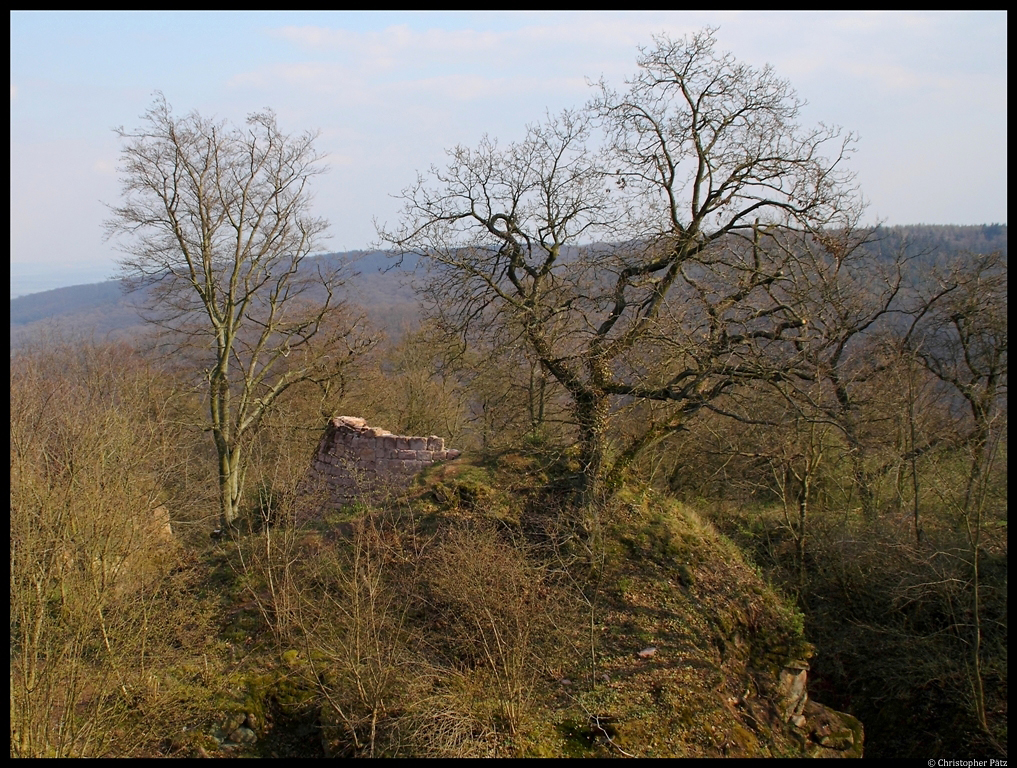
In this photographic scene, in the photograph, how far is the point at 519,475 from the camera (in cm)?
1123

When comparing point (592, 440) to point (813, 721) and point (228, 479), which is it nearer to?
point (813, 721)

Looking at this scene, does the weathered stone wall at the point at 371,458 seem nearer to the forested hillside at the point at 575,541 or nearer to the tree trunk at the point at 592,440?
the forested hillside at the point at 575,541

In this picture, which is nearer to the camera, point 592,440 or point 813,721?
point 813,721

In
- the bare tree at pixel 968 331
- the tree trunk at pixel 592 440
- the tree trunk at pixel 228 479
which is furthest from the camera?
the tree trunk at pixel 228 479

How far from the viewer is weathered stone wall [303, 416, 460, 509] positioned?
1228 centimetres

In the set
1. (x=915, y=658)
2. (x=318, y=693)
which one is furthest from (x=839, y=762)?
(x=318, y=693)

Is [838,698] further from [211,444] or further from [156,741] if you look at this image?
[211,444]

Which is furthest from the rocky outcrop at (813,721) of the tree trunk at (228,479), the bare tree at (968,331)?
the tree trunk at (228,479)

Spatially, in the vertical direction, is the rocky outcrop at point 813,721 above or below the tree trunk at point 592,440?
below

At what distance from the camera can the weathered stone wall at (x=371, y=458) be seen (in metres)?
12.3

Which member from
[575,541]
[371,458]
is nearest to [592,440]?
[575,541]

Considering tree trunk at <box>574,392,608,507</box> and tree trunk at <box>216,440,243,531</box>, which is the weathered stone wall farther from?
tree trunk at <box>574,392,608,507</box>

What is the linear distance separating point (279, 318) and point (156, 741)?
1028cm

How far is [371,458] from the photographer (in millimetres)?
12695
